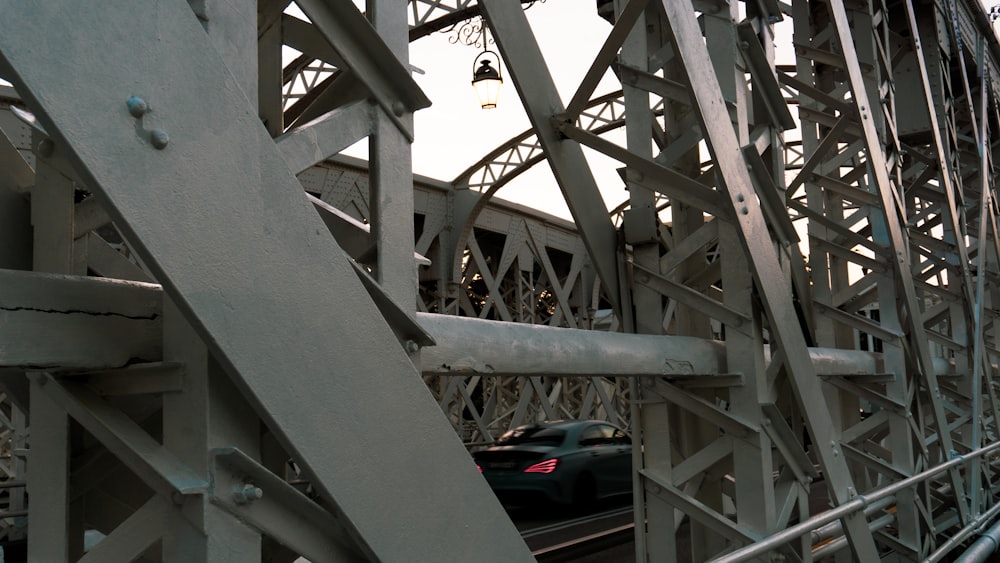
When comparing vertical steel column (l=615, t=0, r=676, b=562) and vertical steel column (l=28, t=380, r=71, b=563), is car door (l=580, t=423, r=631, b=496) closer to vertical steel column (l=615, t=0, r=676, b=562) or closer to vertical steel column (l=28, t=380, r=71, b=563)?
vertical steel column (l=615, t=0, r=676, b=562)

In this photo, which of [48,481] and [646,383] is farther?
[646,383]

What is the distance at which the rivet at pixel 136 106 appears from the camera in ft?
5.57

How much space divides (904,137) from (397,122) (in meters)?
8.53

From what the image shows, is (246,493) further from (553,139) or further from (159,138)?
(553,139)

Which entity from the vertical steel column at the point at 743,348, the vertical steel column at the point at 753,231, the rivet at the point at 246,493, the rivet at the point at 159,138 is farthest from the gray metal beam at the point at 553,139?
the rivet at the point at 246,493

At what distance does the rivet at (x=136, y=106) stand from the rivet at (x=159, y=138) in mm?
38

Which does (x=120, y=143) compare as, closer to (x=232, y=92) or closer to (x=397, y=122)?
(x=232, y=92)

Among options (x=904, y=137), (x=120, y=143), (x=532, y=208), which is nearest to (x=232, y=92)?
(x=120, y=143)

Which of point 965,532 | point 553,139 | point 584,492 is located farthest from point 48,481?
point 584,492

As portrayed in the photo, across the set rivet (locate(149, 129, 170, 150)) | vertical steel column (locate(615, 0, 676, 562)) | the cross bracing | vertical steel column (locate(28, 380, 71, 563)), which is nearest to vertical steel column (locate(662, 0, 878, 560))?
the cross bracing

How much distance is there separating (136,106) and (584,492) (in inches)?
551

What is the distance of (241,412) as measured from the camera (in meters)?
1.99

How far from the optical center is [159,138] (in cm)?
173

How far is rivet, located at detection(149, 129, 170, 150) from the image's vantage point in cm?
172
